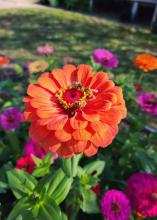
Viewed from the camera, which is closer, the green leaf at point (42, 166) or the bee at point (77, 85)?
the bee at point (77, 85)

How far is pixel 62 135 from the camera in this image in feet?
2.95

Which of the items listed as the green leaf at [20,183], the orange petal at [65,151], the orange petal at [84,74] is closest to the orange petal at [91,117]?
the orange petal at [65,151]

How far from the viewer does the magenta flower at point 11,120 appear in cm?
181

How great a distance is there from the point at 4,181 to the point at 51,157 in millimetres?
317

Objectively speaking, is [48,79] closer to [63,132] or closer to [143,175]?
[63,132]

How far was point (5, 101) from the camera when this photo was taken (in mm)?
2410

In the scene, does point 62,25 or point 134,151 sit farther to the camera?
point 62,25

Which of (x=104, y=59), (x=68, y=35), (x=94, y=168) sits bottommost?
(x=68, y=35)

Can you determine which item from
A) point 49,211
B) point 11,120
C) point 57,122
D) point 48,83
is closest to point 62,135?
point 57,122

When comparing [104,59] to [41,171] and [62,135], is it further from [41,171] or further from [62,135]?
[62,135]

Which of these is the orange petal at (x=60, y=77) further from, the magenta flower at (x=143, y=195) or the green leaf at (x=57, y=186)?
the magenta flower at (x=143, y=195)

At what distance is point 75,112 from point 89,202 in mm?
652

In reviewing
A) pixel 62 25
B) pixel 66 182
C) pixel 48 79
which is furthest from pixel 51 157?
pixel 62 25

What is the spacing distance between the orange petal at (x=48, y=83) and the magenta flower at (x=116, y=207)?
20.7 inches
